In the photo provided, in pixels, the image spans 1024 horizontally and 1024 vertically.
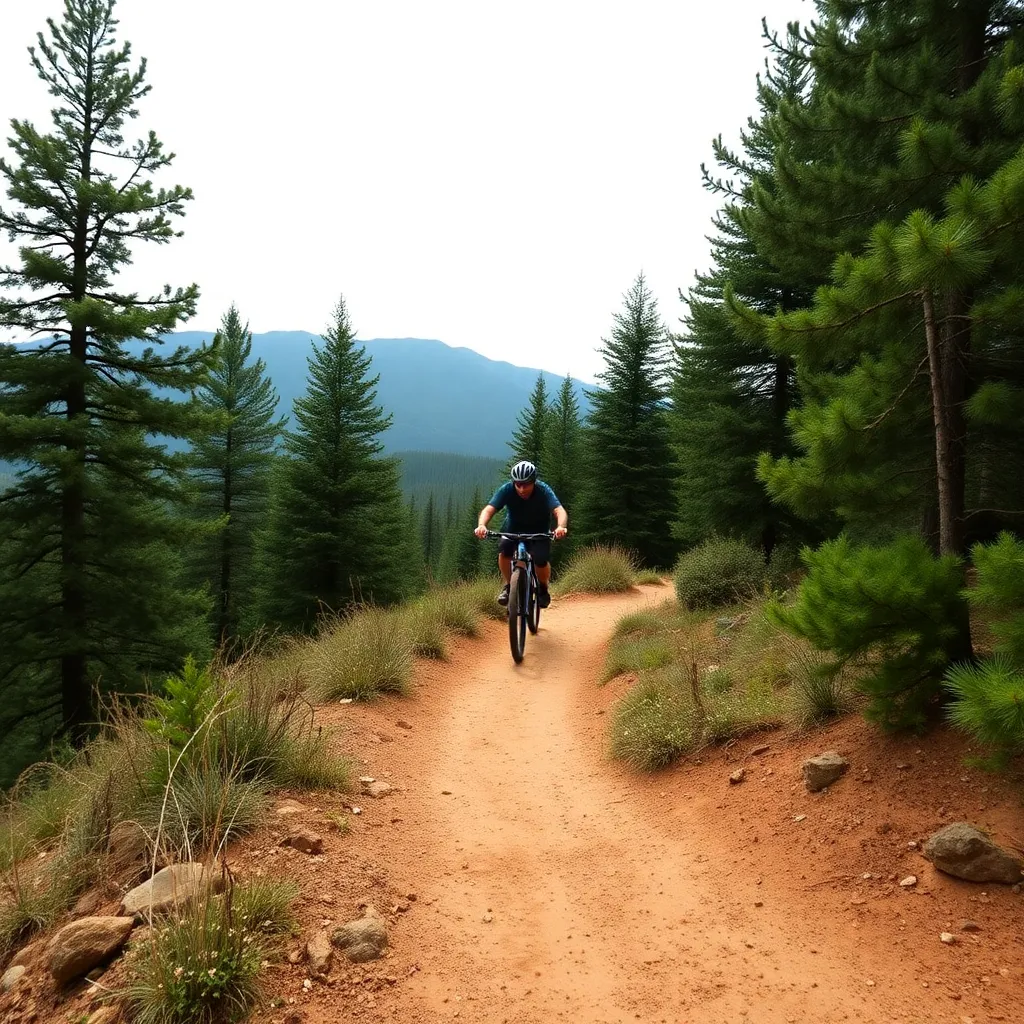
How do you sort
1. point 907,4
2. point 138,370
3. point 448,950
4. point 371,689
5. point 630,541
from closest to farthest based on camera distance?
point 448,950 → point 907,4 → point 371,689 → point 138,370 → point 630,541

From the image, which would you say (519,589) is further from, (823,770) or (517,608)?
(823,770)

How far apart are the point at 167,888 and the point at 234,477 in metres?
25.5

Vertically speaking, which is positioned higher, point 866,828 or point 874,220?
point 874,220

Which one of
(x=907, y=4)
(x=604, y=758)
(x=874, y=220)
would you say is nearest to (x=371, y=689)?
(x=604, y=758)

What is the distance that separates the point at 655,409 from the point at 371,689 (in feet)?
72.5

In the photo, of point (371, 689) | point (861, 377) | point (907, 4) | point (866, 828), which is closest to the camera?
point (866, 828)

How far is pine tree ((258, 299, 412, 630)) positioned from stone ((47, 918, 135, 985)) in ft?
56.0

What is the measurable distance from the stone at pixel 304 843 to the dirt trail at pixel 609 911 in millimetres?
75

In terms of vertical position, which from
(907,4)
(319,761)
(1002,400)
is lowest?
(319,761)

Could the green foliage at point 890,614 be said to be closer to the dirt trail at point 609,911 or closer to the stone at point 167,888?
the dirt trail at point 609,911

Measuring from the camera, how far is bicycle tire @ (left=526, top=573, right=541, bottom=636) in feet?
27.3

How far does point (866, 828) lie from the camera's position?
10.6ft

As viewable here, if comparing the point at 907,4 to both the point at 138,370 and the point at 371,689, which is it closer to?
the point at 371,689

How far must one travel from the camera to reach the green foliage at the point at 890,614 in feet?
10.8
